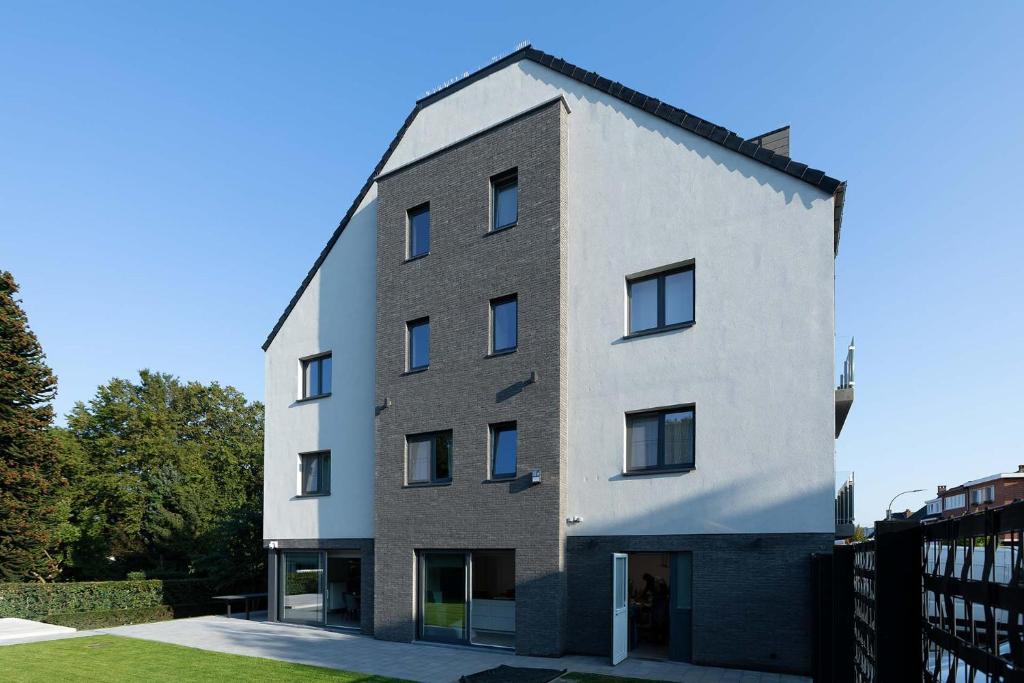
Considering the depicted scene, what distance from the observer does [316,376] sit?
20.8 metres

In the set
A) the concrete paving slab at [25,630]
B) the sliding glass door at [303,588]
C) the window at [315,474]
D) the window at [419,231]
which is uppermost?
the window at [419,231]

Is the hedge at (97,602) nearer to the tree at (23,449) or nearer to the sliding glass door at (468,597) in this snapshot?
the tree at (23,449)

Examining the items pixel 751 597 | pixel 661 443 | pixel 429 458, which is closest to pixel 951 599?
pixel 751 597

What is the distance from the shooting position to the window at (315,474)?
1998cm

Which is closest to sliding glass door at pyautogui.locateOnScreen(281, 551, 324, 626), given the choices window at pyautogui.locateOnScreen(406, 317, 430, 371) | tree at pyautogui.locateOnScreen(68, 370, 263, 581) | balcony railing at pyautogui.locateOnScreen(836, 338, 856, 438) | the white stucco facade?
window at pyautogui.locateOnScreen(406, 317, 430, 371)

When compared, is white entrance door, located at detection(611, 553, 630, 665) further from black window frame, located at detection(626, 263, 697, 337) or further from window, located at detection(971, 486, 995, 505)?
window, located at detection(971, 486, 995, 505)

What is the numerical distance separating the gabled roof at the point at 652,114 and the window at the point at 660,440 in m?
4.86

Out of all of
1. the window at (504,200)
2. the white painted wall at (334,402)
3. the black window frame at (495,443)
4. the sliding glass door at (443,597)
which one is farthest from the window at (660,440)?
the white painted wall at (334,402)

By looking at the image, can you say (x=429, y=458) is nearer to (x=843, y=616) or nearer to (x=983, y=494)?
(x=843, y=616)

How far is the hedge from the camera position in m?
20.5

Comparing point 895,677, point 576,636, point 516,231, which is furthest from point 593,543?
point 895,677

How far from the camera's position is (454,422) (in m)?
16.5

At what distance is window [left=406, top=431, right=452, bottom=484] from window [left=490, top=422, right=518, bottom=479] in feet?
4.19

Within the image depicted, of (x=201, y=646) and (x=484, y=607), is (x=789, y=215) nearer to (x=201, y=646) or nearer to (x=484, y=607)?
(x=484, y=607)
